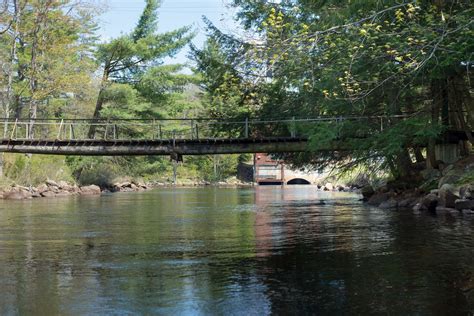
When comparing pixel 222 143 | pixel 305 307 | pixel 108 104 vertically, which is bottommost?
pixel 305 307

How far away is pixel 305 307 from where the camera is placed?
785cm

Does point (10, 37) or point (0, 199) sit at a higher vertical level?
point (10, 37)

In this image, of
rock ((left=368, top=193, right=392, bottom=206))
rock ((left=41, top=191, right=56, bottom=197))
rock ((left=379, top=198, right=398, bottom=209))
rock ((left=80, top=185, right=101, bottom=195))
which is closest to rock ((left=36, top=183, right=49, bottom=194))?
rock ((left=41, top=191, right=56, bottom=197))

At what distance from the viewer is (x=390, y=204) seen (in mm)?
25172

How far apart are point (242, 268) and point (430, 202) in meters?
12.8

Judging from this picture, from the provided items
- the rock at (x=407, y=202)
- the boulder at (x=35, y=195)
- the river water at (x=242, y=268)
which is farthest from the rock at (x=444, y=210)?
the boulder at (x=35, y=195)

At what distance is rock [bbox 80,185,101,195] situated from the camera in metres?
44.0

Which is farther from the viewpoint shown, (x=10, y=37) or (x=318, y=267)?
(x=10, y=37)

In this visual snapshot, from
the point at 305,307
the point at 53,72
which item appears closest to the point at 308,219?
the point at 305,307

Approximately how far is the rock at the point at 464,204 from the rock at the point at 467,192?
0.21m

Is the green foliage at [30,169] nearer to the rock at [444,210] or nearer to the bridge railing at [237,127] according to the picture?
the bridge railing at [237,127]

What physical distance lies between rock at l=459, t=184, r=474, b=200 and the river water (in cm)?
169

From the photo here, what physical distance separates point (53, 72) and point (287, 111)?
1865cm

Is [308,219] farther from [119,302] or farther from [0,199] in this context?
[0,199]
